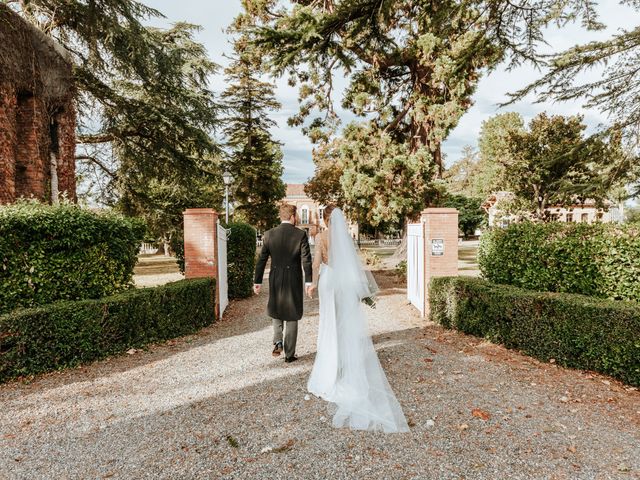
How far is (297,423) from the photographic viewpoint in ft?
11.8

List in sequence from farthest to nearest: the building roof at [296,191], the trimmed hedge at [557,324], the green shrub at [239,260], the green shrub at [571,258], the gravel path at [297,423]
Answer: the building roof at [296,191]
the green shrub at [239,260]
the green shrub at [571,258]
the trimmed hedge at [557,324]
the gravel path at [297,423]

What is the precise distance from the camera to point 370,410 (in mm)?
3697

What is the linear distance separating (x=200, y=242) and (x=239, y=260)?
312 cm

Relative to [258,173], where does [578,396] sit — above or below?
below

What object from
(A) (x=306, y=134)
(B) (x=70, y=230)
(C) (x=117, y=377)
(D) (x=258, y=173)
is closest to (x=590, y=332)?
(C) (x=117, y=377)

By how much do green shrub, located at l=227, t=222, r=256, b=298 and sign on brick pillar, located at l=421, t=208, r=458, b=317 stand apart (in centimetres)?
517

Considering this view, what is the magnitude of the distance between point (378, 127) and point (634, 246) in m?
10.7

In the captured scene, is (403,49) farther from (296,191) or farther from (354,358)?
(296,191)

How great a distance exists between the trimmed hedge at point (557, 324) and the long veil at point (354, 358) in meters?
2.39

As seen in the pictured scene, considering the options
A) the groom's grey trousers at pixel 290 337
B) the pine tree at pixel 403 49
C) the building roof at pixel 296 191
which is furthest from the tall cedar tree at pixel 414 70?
the building roof at pixel 296 191

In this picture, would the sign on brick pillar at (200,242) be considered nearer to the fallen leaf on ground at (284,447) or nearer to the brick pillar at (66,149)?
the fallen leaf on ground at (284,447)

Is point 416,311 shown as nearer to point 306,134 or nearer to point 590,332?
point 590,332

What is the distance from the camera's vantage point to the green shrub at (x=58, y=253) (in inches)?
198

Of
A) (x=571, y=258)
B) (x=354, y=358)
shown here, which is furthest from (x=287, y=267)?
(x=571, y=258)
